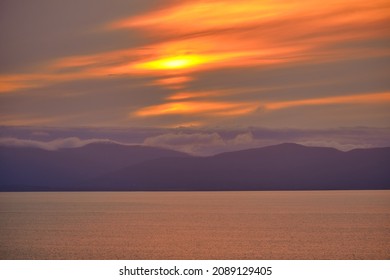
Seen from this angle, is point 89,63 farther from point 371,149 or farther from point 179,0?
point 371,149

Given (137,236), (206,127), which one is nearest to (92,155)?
(137,236)

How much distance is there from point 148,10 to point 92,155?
27.8 ft

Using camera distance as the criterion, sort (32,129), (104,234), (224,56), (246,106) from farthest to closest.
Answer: (104,234) < (32,129) < (246,106) < (224,56)

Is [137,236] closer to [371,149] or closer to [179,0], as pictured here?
[371,149]

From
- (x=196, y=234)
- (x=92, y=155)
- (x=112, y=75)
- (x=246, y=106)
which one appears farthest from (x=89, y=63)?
(x=196, y=234)

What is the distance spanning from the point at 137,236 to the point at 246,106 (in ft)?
19.4

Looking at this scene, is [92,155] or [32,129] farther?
[92,155]

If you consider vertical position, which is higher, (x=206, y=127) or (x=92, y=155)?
(x=92, y=155)

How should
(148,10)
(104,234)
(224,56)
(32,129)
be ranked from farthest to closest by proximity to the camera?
(104,234) → (32,129) → (224,56) → (148,10)

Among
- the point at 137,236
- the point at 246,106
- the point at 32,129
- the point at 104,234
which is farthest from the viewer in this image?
the point at 104,234

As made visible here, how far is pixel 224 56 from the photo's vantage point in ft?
50.2

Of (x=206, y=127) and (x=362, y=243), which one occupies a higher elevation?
(x=206, y=127)

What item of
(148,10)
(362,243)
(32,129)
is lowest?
(362,243)

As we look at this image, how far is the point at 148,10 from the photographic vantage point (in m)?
13.7
